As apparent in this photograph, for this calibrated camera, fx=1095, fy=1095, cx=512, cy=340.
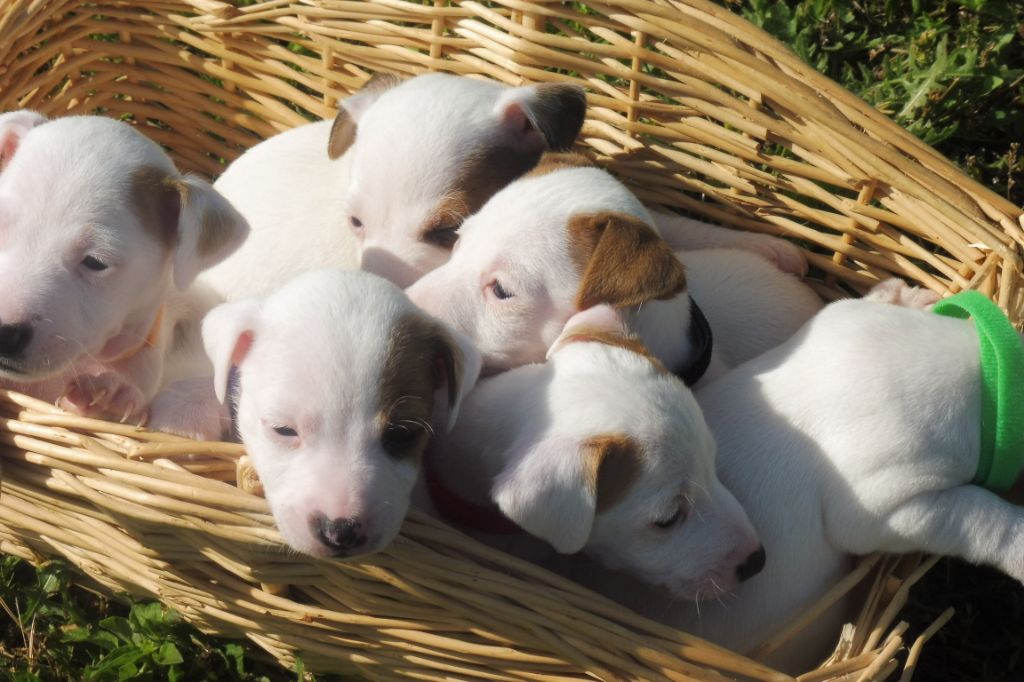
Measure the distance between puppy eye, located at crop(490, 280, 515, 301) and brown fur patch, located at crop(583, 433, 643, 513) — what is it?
2.10 feet

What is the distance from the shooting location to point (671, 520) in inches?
99.4

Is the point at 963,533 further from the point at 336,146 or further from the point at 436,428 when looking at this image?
the point at 336,146

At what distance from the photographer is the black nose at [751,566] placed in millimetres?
2523

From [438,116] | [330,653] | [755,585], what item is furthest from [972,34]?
[330,653]

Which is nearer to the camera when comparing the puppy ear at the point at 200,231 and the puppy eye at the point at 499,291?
the puppy ear at the point at 200,231

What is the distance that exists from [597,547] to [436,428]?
0.48 metres

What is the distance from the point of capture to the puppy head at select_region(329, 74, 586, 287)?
3104 millimetres

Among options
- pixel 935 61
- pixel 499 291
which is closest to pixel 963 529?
pixel 499 291

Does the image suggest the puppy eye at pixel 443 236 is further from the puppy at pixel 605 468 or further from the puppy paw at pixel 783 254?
the puppy paw at pixel 783 254

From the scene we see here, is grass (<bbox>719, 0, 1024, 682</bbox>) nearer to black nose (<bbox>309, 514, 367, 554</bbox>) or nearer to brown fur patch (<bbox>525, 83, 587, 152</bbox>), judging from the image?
brown fur patch (<bbox>525, 83, 587, 152</bbox>)

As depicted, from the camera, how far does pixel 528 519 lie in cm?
232

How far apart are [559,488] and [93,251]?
4.08ft

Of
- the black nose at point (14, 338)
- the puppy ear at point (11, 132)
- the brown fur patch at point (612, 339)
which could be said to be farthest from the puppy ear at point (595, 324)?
the puppy ear at point (11, 132)

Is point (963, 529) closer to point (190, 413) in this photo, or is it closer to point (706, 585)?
point (706, 585)
